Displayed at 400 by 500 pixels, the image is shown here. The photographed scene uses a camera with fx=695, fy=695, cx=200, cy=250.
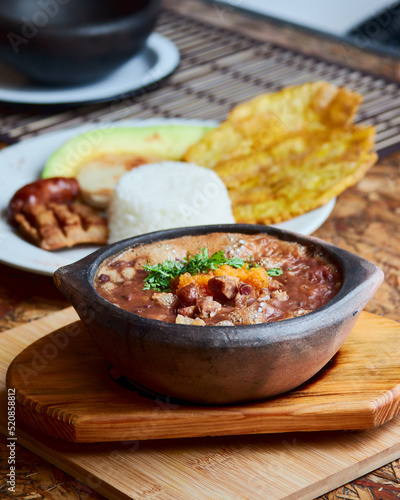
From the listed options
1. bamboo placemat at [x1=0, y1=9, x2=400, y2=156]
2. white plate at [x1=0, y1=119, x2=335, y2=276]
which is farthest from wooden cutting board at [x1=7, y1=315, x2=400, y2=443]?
bamboo placemat at [x1=0, y1=9, x2=400, y2=156]

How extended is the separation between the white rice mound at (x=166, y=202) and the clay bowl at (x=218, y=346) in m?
0.90

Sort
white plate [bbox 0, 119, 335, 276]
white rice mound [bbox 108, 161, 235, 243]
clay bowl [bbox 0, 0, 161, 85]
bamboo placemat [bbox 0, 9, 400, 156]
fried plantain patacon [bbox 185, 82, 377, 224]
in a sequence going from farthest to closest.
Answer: bamboo placemat [bbox 0, 9, 400, 156] < clay bowl [bbox 0, 0, 161, 85] < fried plantain patacon [bbox 185, 82, 377, 224] < white rice mound [bbox 108, 161, 235, 243] < white plate [bbox 0, 119, 335, 276]

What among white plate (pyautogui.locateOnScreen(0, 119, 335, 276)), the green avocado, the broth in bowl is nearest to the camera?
the broth in bowl

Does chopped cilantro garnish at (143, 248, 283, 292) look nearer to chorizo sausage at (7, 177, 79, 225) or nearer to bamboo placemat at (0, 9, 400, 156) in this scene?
chorizo sausage at (7, 177, 79, 225)

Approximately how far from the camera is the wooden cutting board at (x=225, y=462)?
4.39 feet

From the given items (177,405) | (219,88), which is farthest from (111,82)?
(177,405)

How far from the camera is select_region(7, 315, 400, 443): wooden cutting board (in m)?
1.41

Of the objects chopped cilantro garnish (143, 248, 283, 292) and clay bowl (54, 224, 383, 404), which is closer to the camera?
clay bowl (54, 224, 383, 404)

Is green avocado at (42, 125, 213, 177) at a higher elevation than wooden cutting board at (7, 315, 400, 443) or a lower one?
lower

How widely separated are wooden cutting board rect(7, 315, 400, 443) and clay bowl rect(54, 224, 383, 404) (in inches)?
1.6

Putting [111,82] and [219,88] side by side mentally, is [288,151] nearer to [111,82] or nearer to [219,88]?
[219,88]

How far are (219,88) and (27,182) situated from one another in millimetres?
1389

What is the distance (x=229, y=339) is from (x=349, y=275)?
0.35m

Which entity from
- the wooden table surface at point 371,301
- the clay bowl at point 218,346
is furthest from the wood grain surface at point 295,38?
the clay bowl at point 218,346
